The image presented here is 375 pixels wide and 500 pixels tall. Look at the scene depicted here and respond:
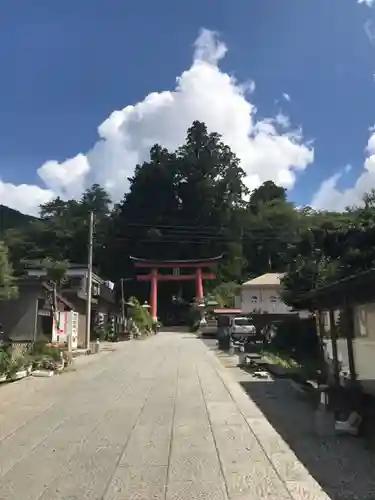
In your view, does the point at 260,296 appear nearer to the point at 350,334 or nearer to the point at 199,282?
the point at 199,282

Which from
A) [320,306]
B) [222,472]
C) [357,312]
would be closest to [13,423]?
[222,472]

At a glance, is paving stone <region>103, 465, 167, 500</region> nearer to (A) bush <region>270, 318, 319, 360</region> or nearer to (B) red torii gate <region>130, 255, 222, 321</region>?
(A) bush <region>270, 318, 319, 360</region>

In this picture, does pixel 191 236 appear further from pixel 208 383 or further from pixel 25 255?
pixel 208 383

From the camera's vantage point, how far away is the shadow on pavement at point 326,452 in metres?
5.42

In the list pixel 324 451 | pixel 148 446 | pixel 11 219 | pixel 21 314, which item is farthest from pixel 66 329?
pixel 11 219

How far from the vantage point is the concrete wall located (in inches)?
966

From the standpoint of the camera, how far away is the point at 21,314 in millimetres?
24688

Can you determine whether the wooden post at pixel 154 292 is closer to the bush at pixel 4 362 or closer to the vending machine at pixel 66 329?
the vending machine at pixel 66 329

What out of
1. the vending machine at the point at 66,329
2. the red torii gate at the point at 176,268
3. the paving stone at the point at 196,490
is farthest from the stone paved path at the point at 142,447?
the red torii gate at the point at 176,268

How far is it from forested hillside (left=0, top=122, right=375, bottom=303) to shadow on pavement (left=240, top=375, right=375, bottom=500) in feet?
228

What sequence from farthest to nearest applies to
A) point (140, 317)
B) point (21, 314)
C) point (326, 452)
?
Answer: point (140, 317) < point (21, 314) < point (326, 452)

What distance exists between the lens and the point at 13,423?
9125 mm

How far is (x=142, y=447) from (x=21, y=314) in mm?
18848

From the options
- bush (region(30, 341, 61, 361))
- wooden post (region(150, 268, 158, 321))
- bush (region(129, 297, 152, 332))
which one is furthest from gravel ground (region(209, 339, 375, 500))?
wooden post (region(150, 268, 158, 321))
